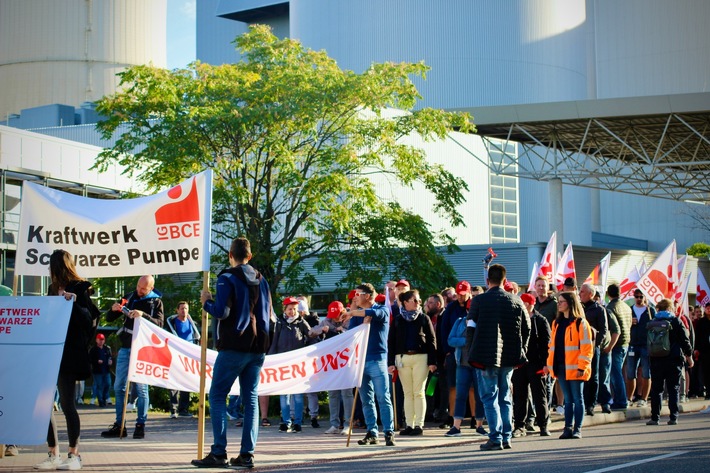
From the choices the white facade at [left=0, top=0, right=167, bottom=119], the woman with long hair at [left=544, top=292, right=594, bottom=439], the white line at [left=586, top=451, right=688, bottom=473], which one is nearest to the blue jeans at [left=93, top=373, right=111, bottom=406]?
the woman with long hair at [left=544, top=292, right=594, bottom=439]

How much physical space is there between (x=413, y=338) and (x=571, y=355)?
6.96 ft

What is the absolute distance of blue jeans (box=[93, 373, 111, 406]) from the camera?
22.5m

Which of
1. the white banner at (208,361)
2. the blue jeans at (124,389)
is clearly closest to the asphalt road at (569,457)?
the white banner at (208,361)

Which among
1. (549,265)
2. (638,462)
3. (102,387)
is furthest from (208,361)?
(549,265)

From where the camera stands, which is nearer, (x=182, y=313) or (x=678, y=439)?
(x=678, y=439)

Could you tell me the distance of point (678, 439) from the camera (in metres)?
12.6

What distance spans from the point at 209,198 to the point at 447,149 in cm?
3443

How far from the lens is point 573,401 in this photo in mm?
13602

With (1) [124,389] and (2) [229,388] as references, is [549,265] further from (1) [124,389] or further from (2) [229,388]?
(2) [229,388]

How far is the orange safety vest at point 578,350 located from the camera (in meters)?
13.4

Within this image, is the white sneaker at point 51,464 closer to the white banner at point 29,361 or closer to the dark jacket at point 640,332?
the white banner at point 29,361

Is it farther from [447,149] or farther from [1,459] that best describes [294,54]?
[447,149]

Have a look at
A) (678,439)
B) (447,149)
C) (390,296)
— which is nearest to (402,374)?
(390,296)

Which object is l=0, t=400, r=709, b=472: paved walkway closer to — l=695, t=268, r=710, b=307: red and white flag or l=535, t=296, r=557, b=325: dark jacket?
l=535, t=296, r=557, b=325: dark jacket
